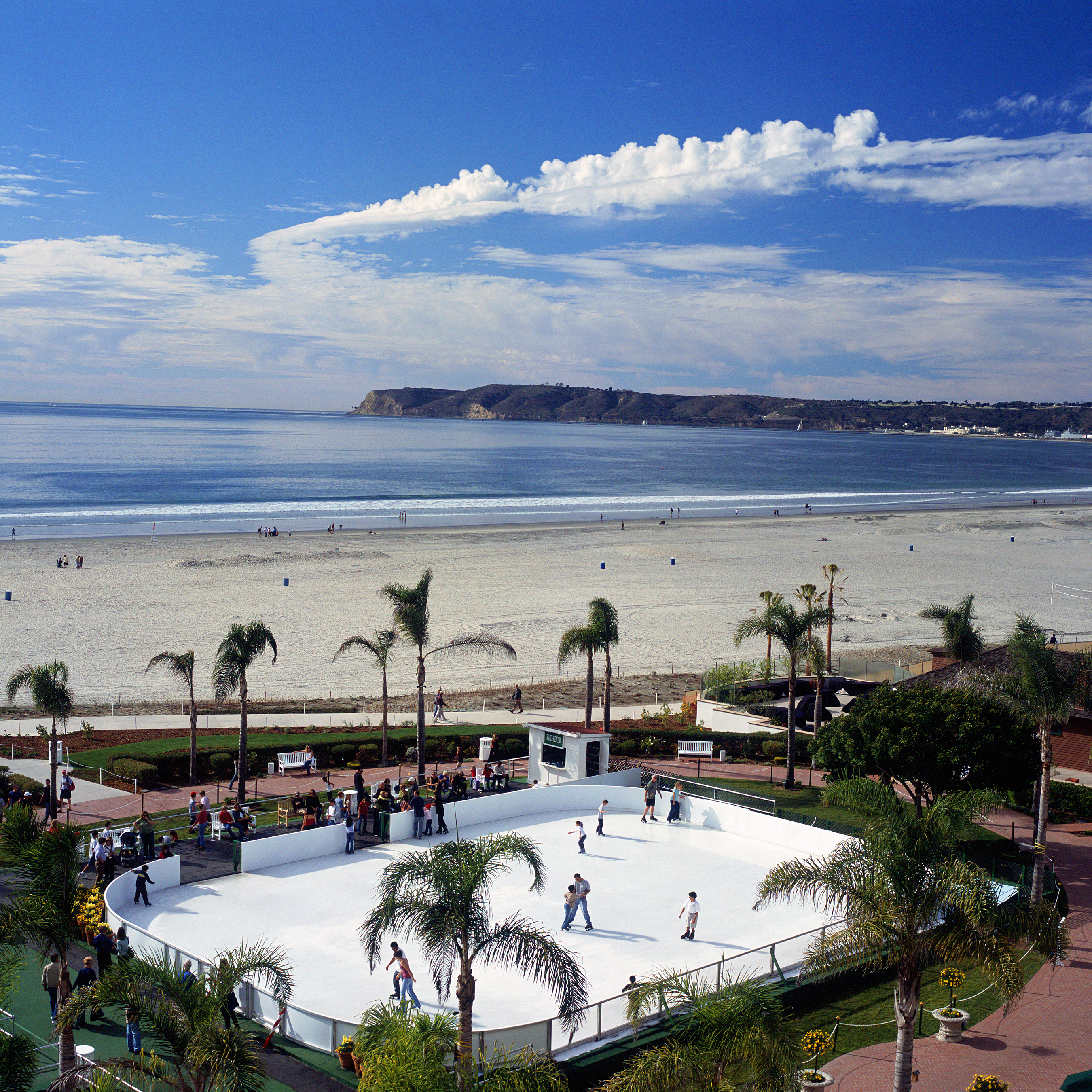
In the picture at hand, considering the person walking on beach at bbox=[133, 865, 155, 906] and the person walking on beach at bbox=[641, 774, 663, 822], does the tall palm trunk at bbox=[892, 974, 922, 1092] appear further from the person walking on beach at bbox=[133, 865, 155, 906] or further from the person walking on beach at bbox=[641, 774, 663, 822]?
the person walking on beach at bbox=[641, 774, 663, 822]

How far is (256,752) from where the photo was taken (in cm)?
2575

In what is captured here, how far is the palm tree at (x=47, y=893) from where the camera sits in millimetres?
10883

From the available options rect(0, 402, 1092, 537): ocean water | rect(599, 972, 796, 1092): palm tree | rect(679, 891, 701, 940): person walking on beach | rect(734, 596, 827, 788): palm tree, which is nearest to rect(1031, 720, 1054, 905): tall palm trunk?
rect(679, 891, 701, 940): person walking on beach

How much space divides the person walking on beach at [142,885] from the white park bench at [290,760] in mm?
8095

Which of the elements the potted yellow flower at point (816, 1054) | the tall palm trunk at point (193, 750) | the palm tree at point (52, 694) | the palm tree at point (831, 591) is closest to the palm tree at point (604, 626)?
the palm tree at point (831, 591)

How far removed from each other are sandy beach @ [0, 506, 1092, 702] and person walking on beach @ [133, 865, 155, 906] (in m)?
16.2

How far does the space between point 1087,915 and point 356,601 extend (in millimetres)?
34507

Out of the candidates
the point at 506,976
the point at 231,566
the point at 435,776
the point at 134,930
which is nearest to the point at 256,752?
the point at 435,776

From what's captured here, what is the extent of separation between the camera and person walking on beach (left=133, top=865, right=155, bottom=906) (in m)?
16.6

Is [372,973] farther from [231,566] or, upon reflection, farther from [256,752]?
[231,566]

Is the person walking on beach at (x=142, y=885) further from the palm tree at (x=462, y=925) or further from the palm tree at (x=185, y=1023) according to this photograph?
the palm tree at (x=462, y=925)

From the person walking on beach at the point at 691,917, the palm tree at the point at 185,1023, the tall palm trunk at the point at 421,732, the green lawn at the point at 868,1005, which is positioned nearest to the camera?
the palm tree at the point at 185,1023

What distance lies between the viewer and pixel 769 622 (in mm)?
26594

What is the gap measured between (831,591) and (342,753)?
19.2 metres
